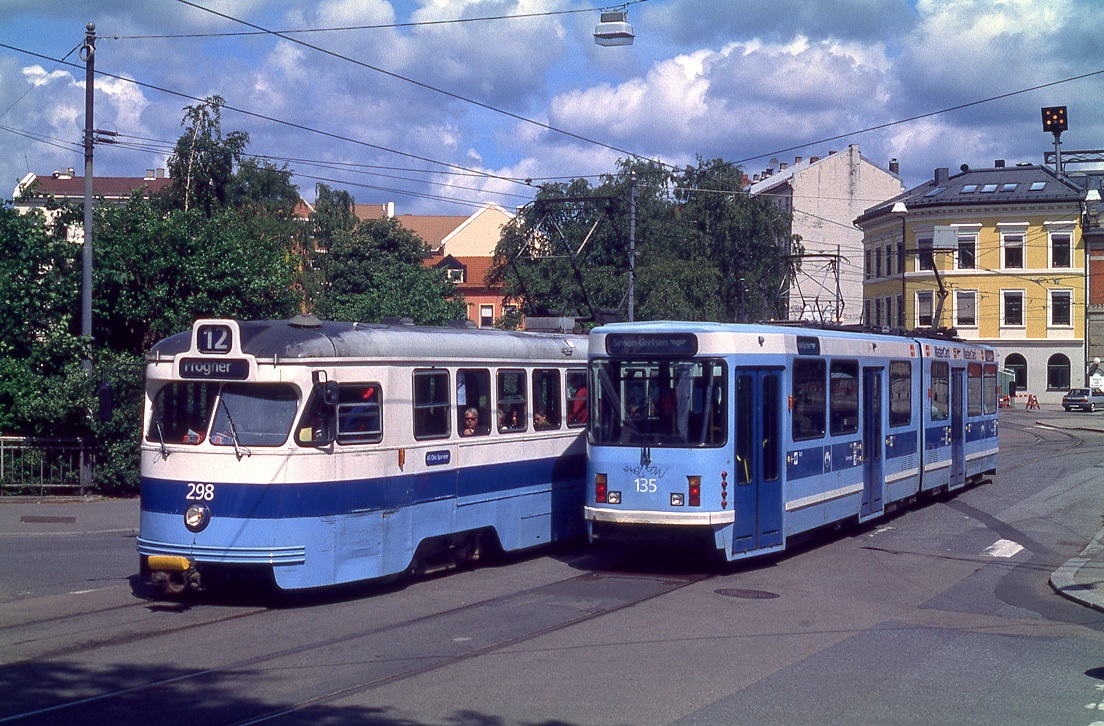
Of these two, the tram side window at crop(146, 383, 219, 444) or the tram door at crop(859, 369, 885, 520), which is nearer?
the tram side window at crop(146, 383, 219, 444)

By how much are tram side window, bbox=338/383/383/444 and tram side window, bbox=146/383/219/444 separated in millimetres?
1263

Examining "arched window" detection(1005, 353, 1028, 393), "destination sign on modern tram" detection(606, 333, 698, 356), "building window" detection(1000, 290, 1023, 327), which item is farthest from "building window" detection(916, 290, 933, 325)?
Result: "destination sign on modern tram" detection(606, 333, 698, 356)

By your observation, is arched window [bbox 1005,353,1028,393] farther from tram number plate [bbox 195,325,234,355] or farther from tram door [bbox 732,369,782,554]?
tram number plate [bbox 195,325,234,355]

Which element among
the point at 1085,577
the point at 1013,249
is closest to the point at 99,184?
the point at 1013,249

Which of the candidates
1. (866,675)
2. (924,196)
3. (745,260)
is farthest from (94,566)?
(924,196)

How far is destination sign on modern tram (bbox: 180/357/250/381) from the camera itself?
459 inches

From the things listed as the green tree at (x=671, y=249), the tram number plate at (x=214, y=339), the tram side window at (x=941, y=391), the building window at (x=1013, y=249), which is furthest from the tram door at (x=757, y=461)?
the building window at (x=1013, y=249)

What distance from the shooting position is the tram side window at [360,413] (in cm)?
1197

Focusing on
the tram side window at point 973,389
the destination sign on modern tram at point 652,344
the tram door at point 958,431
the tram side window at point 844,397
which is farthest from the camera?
the tram side window at point 973,389

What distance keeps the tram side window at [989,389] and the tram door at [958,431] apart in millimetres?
1983

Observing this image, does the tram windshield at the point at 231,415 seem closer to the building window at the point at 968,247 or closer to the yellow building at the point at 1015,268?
the yellow building at the point at 1015,268

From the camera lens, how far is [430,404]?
13.1 m

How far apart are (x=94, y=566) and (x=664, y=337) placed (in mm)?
7667

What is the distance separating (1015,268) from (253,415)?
6478cm
